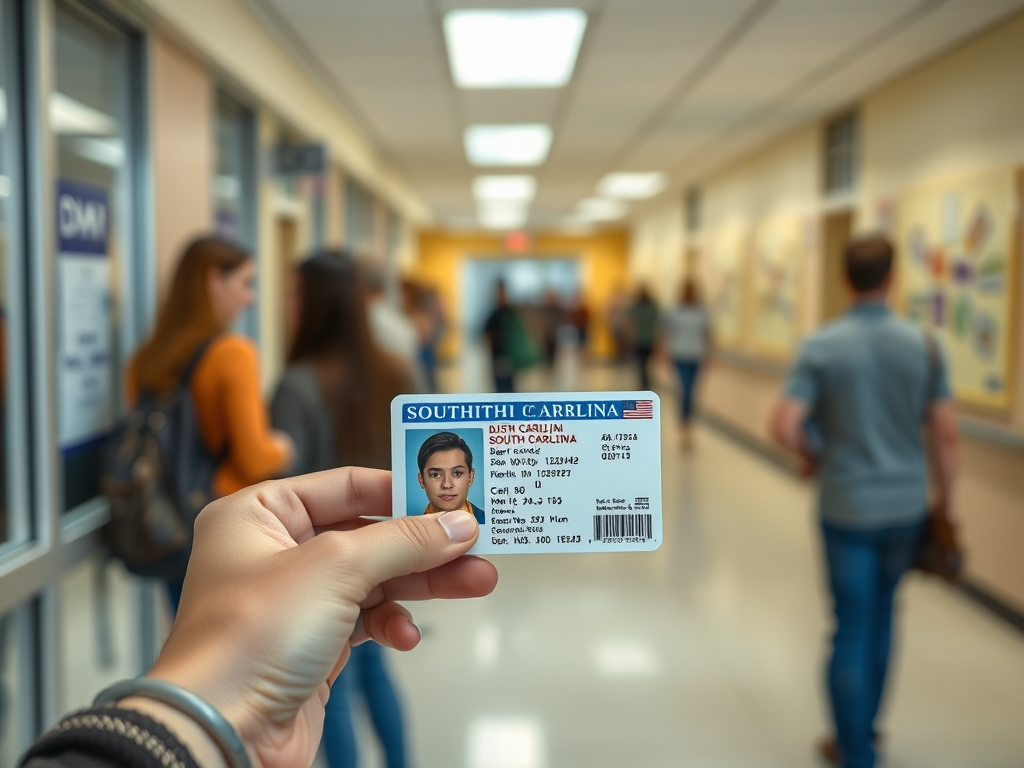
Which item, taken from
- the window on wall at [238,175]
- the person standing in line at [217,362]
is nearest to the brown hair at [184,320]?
the person standing in line at [217,362]

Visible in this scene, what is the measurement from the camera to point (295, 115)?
556cm

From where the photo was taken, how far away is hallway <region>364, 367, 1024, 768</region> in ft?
9.60

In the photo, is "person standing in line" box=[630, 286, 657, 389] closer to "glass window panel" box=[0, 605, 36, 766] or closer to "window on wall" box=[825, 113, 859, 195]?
"window on wall" box=[825, 113, 859, 195]

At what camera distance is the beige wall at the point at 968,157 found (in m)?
4.27

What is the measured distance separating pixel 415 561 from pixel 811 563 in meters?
4.80

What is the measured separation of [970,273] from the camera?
4629 mm

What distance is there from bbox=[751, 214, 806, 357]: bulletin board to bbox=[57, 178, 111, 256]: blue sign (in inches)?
235

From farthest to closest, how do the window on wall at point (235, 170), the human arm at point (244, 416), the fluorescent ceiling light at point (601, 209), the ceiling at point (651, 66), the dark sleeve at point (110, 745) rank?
1. the fluorescent ceiling light at point (601, 209)
2. the window on wall at point (235, 170)
3. the ceiling at point (651, 66)
4. the human arm at point (244, 416)
5. the dark sleeve at point (110, 745)

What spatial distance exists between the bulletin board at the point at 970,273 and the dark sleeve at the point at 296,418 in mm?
3539

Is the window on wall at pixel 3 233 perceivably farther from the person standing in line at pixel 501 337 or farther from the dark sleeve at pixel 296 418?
the person standing in line at pixel 501 337

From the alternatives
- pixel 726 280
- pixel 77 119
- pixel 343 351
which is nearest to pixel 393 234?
pixel 726 280

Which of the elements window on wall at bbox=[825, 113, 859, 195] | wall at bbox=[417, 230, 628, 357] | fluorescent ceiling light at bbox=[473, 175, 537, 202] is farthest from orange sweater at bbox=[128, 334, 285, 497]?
wall at bbox=[417, 230, 628, 357]

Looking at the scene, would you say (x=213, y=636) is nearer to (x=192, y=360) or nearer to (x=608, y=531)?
(x=608, y=531)

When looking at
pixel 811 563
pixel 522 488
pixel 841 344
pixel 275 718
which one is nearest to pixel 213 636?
pixel 275 718
